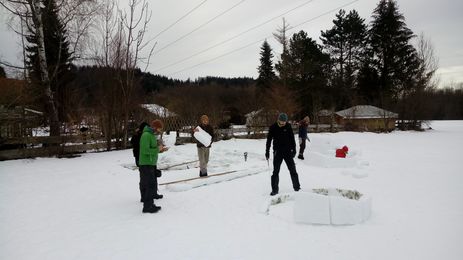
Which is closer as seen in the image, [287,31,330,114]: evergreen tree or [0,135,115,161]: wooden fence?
[0,135,115,161]: wooden fence

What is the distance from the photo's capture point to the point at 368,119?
28.9m

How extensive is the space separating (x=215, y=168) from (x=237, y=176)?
142 cm

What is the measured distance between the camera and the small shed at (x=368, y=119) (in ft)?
87.5

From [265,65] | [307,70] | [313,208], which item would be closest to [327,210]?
[313,208]

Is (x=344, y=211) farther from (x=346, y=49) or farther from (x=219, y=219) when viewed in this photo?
(x=346, y=49)

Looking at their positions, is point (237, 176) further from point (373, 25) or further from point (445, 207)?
point (373, 25)

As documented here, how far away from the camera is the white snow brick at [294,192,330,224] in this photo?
4531 millimetres

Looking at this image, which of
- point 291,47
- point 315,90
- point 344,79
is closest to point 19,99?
point 291,47

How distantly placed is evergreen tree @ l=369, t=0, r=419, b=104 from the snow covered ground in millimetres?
30017

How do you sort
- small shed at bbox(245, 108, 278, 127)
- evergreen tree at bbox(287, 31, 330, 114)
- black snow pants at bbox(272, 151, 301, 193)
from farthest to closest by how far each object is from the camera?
evergreen tree at bbox(287, 31, 330, 114) → small shed at bbox(245, 108, 278, 127) → black snow pants at bbox(272, 151, 301, 193)

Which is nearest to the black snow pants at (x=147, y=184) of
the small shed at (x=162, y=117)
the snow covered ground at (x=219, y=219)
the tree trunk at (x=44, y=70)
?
the snow covered ground at (x=219, y=219)

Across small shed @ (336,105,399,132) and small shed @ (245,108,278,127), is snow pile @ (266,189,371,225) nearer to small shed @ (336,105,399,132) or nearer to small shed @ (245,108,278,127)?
small shed @ (245,108,278,127)

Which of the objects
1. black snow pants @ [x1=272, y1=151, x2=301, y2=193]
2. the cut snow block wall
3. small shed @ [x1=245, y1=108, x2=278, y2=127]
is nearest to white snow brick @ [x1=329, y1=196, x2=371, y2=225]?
the cut snow block wall

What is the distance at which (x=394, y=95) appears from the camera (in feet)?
108
